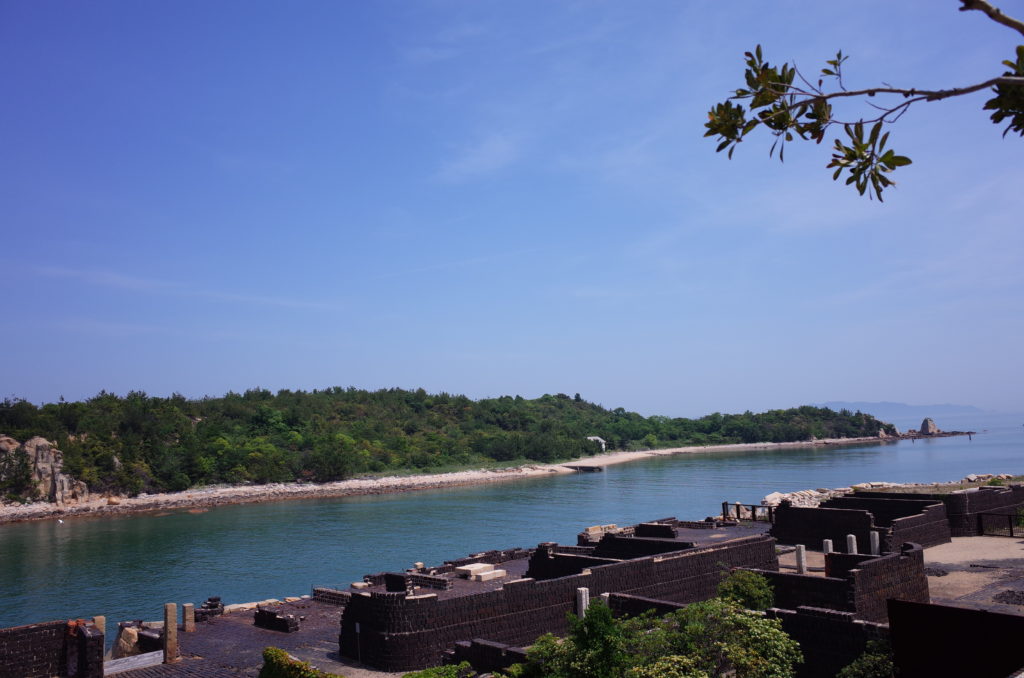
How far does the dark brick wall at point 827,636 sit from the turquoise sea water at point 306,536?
26.2 m

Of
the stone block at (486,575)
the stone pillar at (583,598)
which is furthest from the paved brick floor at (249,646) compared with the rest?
the stone pillar at (583,598)

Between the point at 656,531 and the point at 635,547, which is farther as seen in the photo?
the point at 656,531

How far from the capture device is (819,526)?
1053 inches

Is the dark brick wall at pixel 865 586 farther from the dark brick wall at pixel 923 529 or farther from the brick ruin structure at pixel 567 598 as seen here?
the dark brick wall at pixel 923 529

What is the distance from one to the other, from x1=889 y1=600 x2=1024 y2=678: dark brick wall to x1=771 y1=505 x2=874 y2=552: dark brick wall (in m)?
18.6

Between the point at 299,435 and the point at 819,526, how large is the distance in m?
78.8

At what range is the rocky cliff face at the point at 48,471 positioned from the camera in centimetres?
6862

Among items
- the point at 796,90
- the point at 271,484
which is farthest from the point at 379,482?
the point at 796,90

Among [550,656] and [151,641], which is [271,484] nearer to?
[151,641]

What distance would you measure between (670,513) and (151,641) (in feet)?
141

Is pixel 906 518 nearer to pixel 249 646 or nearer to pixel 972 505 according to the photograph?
pixel 972 505

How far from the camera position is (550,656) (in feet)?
39.0

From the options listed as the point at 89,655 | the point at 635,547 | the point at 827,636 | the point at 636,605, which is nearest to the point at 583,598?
the point at 636,605

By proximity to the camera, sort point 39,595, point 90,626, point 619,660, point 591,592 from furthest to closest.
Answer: point 39,595
point 591,592
point 90,626
point 619,660
